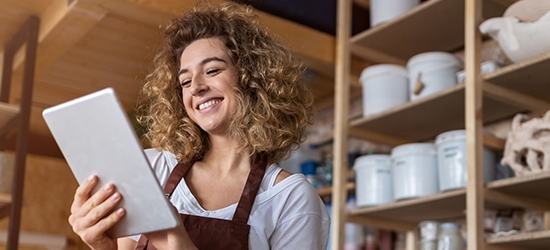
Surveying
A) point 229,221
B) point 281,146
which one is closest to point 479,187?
point 281,146

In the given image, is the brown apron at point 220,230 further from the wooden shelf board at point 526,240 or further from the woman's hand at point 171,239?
the wooden shelf board at point 526,240

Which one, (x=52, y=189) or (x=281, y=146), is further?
(x=52, y=189)

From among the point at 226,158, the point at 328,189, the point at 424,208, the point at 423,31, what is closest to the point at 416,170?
the point at 424,208

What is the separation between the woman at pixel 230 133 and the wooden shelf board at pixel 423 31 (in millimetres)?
1152

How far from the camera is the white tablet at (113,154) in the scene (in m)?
1.01

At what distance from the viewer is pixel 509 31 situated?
2195 millimetres

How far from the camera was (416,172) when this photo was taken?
2.48 meters

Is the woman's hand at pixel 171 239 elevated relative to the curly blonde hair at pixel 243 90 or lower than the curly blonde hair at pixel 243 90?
lower

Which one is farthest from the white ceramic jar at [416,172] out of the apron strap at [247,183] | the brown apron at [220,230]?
the brown apron at [220,230]

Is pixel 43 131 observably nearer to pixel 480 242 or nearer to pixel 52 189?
pixel 52 189

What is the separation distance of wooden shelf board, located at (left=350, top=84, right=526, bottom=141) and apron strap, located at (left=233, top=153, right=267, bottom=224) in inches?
43.2

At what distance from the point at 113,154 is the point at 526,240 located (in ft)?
4.81

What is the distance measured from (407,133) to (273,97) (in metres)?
1.48

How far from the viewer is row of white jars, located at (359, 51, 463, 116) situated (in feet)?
8.25
